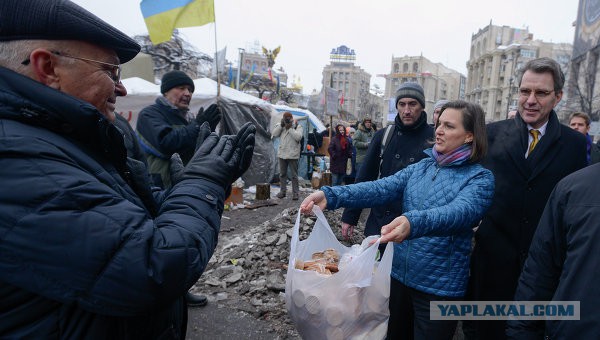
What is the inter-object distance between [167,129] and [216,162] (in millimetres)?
2354

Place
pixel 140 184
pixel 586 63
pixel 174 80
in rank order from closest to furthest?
1. pixel 140 184
2. pixel 174 80
3. pixel 586 63

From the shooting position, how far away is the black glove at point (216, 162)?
135cm

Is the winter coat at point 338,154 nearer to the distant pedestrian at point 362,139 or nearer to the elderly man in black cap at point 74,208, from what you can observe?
the distant pedestrian at point 362,139

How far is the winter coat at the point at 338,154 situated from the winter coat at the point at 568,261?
8.22 metres

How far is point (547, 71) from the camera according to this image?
8.35 feet

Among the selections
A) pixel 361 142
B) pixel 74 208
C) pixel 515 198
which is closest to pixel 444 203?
pixel 515 198

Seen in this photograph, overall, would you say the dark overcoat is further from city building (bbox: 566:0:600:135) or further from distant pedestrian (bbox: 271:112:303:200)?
city building (bbox: 566:0:600:135)

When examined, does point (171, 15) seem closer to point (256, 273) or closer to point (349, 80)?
point (256, 273)

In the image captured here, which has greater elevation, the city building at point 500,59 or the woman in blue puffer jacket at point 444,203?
the city building at point 500,59

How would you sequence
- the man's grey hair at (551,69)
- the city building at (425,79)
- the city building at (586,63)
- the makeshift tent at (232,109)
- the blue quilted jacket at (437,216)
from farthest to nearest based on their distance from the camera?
the city building at (425,79) < the city building at (586,63) < the makeshift tent at (232,109) < the man's grey hair at (551,69) < the blue quilted jacket at (437,216)

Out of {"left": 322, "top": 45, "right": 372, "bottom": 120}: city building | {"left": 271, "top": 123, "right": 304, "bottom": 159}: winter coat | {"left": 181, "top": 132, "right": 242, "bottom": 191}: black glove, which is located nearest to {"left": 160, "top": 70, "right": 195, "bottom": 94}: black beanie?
{"left": 181, "top": 132, "right": 242, "bottom": 191}: black glove

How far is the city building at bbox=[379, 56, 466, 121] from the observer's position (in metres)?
100

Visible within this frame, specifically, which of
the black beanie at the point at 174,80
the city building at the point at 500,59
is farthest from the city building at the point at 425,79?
the black beanie at the point at 174,80

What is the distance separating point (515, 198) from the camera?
248 cm
